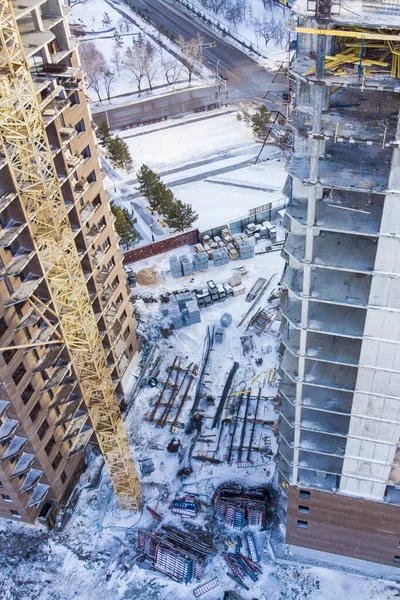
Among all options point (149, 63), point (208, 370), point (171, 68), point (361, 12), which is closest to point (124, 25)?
point (149, 63)

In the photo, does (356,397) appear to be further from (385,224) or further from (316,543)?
(316,543)

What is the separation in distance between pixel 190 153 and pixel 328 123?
67.9m

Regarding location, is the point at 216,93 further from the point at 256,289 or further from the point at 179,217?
the point at 256,289

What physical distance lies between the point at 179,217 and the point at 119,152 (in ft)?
61.4

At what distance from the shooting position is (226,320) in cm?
5647

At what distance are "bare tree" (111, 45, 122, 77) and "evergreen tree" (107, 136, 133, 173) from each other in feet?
134

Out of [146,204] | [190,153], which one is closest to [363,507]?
[146,204]

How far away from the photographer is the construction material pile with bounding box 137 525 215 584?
39.8 m

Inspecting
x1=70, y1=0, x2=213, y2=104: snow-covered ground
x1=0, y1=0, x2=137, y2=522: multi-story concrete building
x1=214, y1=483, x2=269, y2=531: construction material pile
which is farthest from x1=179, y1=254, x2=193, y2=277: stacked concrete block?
x1=70, y1=0, x2=213, y2=104: snow-covered ground

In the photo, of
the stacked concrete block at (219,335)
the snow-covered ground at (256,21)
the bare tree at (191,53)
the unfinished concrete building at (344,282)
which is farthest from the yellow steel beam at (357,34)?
the snow-covered ground at (256,21)

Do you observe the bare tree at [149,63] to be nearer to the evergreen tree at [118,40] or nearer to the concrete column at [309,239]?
the evergreen tree at [118,40]

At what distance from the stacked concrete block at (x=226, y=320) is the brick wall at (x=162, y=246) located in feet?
45.8

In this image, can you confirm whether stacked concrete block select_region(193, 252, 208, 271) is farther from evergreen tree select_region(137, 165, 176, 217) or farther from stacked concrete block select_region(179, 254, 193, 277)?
evergreen tree select_region(137, 165, 176, 217)

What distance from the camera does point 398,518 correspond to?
3403 cm
